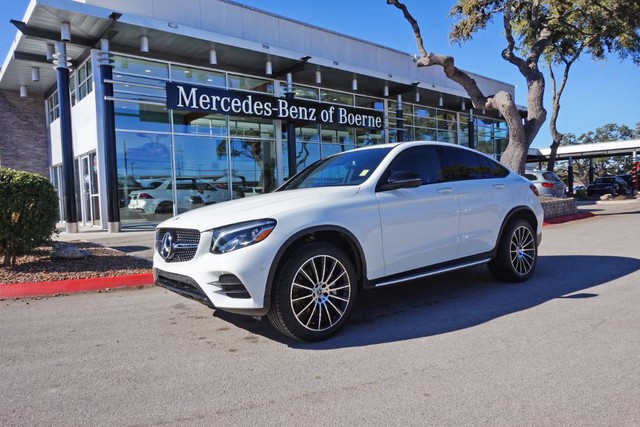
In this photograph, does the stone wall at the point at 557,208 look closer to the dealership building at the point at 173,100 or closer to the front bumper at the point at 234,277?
the dealership building at the point at 173,100

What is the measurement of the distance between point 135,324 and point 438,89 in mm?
19241

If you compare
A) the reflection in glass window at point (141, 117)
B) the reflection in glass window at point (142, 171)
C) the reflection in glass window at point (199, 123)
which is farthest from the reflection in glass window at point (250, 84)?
the reflection in glass window at point (142, 171)

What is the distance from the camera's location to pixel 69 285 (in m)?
6.38

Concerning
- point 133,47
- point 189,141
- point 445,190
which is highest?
point 133,47

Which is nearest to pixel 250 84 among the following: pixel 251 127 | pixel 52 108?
pixel 251 127

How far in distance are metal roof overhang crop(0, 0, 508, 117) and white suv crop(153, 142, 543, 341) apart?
30.9 feet

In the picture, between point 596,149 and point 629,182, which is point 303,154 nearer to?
point 596,149

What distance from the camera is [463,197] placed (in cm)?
520

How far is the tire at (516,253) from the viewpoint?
226 inches

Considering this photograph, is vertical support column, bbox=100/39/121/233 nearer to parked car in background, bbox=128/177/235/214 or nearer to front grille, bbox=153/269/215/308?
parked car in background, bbox=128/177/235/214

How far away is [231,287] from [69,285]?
12.9ft

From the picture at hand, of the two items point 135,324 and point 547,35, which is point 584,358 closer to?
point 135,324

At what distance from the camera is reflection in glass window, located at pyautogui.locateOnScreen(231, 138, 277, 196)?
54.2ft

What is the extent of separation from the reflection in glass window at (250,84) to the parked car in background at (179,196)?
381 centimetres
